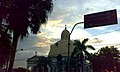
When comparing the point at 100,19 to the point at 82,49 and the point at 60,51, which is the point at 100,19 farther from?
the point at 60,51

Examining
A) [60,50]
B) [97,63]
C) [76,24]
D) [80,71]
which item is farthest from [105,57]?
[76,24]

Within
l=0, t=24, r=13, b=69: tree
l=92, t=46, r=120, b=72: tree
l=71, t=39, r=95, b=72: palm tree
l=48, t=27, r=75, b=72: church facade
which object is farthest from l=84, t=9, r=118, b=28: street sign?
l=92, t=46, r=120, b=72: tree

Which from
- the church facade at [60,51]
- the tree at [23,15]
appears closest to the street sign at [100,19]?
the tree at [23,15]

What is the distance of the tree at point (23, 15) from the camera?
2480 centimetres

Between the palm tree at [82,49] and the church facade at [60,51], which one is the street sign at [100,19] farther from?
the church facade at [60,51]

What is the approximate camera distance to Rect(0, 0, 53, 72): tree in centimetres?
2480

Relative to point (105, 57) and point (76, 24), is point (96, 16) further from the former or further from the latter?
point (105, 57)

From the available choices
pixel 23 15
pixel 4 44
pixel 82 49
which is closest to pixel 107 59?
pixel 82 49

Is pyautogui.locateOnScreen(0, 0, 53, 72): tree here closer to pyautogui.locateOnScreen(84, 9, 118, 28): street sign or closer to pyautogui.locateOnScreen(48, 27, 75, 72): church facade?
pyautogui.locateOnScreen(84, 9, 118, 28): street sign

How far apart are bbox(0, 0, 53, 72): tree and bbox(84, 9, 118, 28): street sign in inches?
146

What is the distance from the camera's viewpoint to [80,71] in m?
77.6

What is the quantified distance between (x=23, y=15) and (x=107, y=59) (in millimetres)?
75731

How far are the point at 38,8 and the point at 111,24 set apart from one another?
22.0ft

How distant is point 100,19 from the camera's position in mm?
25938
